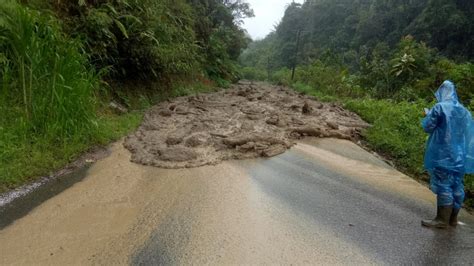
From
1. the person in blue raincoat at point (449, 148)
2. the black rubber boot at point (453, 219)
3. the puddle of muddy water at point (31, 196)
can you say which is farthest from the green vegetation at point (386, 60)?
the puddle of muddy water at point (31, 196)

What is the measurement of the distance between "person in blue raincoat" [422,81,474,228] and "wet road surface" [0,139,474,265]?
1.59 feet

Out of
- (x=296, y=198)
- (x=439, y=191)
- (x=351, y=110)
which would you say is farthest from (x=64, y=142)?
(x=351, y=110)

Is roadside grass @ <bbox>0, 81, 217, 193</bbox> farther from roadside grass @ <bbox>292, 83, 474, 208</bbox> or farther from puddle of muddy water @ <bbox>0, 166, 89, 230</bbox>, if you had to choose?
roadside grass @ <bbox>292, 83, 474, 208</bbox>

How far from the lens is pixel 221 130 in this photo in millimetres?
7941

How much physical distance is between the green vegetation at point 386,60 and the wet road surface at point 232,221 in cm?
156

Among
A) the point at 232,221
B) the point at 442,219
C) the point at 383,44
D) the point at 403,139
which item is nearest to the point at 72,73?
the point at 232,221

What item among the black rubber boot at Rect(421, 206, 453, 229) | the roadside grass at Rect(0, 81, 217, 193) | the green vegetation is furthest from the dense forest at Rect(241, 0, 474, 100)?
the roadside grass at Rect(0, 81, 217, 193)

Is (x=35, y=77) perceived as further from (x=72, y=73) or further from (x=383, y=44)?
(x=383, y=44)

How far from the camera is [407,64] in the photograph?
15.8m

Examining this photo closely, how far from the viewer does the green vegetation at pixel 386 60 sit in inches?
325

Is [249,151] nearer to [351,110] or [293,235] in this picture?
[293,235]

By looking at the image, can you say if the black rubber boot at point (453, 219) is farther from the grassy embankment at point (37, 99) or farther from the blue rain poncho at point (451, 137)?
the grassy embankment at point (37, 99)

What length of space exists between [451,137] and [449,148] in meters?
0.12

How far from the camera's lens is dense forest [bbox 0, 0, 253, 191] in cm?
493
